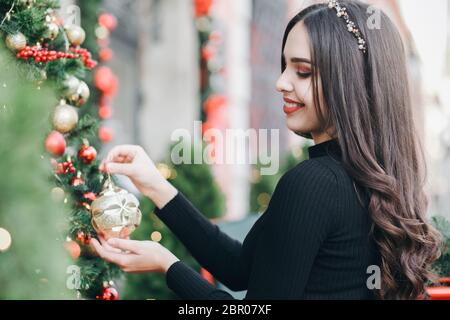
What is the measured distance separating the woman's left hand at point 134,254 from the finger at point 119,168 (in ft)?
0.69

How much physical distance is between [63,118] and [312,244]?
0.73 meters

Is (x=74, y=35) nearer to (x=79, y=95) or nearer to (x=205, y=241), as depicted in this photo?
(x=79, y=95)

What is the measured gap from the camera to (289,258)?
1.37 metres

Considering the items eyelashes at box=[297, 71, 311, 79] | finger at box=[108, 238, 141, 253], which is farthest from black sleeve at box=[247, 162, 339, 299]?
finger at box=[108, 238, 141, 253]

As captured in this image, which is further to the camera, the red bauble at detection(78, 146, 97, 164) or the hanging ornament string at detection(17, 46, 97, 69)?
the red bauble at detection(78, 146, 97, 164)

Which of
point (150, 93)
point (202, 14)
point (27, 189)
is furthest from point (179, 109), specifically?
point (27, 189)

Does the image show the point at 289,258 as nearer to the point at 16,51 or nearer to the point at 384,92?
the point at 384,92

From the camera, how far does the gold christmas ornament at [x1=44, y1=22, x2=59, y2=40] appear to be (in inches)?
61.7

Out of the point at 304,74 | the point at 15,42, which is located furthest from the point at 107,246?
the point at 304,74

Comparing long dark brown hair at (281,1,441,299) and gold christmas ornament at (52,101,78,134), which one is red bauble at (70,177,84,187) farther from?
long dark brown hair at (281,1,441,299)

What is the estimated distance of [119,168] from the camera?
169 cm

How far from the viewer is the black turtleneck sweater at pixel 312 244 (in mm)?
1372

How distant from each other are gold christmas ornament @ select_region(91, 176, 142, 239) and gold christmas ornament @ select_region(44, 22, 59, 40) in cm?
44
